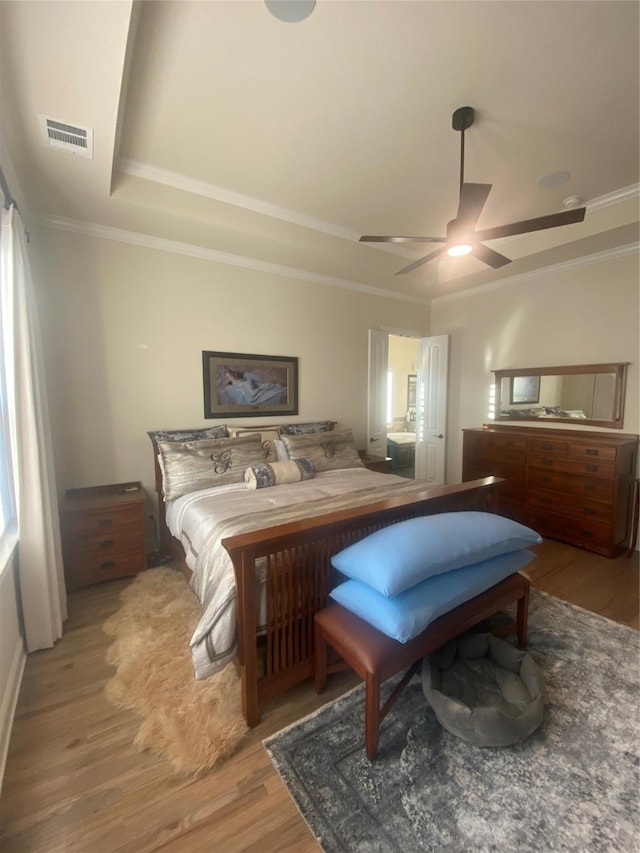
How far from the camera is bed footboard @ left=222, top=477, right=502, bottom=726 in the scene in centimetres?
140

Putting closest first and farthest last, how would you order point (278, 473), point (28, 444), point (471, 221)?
1. point (28, 444)
2. point (471, 221)
3. point (278, 473)

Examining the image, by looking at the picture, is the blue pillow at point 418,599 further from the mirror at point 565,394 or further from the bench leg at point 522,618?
the mirror at point 565,394

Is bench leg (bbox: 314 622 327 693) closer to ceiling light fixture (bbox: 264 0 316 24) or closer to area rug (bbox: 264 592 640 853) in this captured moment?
area rug (bbox: 264 592 640 853)

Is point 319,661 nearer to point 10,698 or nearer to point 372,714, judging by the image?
point 372,714

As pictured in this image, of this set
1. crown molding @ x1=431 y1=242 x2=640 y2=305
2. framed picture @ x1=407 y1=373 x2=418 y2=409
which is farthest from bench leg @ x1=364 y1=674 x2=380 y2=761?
framed picture @ x1=407 y1=373 x2=418 y2=409

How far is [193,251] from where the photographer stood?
3074 mm

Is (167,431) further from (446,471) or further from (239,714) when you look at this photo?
(446,471)

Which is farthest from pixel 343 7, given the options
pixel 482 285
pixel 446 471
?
pixel 446 471

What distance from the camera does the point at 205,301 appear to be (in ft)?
10.4

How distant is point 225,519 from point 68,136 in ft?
7.03

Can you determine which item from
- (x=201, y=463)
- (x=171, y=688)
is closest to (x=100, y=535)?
(x=201, y=463)

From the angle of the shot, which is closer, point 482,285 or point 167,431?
point 167,431

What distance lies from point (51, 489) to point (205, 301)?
1.97 meters

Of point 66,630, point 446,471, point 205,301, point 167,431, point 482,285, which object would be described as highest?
point 482,285
